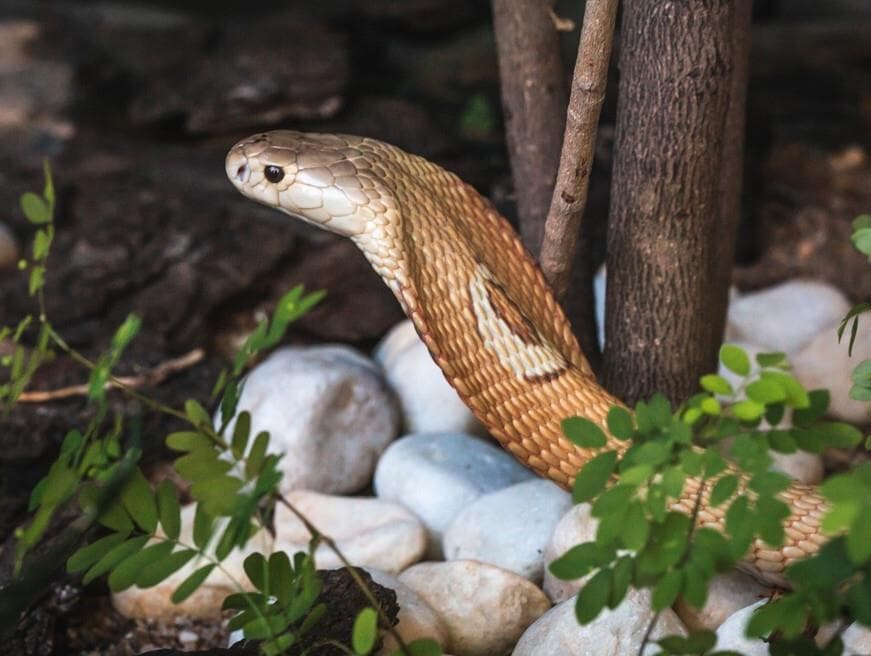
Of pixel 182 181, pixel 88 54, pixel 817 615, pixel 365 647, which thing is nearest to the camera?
pixel 817 615

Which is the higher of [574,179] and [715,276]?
[574,179]

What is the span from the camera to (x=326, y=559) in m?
2.18

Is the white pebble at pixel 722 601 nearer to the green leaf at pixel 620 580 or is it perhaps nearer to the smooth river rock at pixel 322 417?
the green leaf at pixel 620 580

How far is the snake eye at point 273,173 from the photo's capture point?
5.82ft

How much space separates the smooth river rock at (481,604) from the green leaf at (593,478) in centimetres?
69

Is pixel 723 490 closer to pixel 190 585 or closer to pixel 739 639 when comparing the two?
pixel 739 639

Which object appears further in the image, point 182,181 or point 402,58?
point 402,58

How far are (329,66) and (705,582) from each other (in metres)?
2.80

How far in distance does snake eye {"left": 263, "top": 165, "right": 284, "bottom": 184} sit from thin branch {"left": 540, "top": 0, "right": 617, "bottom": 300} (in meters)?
0.45

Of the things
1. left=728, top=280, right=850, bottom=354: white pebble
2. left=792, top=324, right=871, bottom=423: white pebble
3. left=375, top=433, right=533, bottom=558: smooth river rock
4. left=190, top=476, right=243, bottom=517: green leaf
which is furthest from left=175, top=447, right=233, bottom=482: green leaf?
left=728, top=280, right=850, bottom=354: white pebble

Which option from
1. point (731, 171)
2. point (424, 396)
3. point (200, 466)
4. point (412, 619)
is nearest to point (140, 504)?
point (200, 466)

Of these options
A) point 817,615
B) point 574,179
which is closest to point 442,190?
point 574,179

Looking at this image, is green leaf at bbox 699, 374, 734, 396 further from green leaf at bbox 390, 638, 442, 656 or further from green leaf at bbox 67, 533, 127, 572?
green leaf at bbox 67, 533, 127, 572

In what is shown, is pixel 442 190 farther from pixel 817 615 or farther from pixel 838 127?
pixel 838 127
